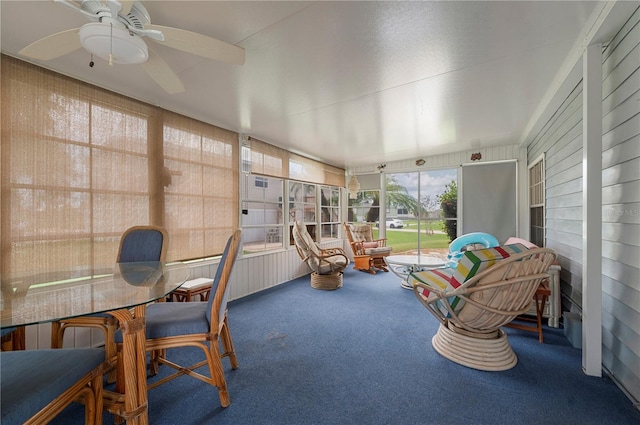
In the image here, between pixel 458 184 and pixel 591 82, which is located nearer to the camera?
pixel 591 82

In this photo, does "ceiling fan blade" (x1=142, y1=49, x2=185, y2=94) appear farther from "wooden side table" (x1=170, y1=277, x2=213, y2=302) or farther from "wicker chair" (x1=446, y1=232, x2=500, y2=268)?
"wicker chair" (x1=446, y1=232, x2=500, y2=268)

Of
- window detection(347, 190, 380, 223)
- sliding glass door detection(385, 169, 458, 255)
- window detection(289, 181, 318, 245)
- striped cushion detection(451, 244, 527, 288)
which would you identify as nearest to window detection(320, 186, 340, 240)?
window detection(289, 181, 318, 245)

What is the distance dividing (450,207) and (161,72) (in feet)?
19.4

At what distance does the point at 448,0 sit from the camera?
148 centimetres

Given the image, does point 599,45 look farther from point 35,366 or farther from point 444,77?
point 35,366

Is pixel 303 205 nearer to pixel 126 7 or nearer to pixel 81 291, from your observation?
pixel 81 291


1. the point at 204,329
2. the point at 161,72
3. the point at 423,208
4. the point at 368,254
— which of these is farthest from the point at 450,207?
the point at 161,72

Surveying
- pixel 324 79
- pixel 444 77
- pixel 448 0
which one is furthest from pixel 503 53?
pixel 324 79

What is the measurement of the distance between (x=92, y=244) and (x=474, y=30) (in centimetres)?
349

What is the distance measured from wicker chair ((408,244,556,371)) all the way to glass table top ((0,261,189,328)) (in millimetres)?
1877

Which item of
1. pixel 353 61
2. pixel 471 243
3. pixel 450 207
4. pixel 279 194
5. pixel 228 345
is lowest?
pixel 228 345

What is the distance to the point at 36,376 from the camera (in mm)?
1032

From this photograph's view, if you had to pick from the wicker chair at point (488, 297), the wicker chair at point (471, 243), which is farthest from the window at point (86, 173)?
the wicker chair at point (471, 243)

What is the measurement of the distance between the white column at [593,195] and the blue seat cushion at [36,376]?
3004 mm
